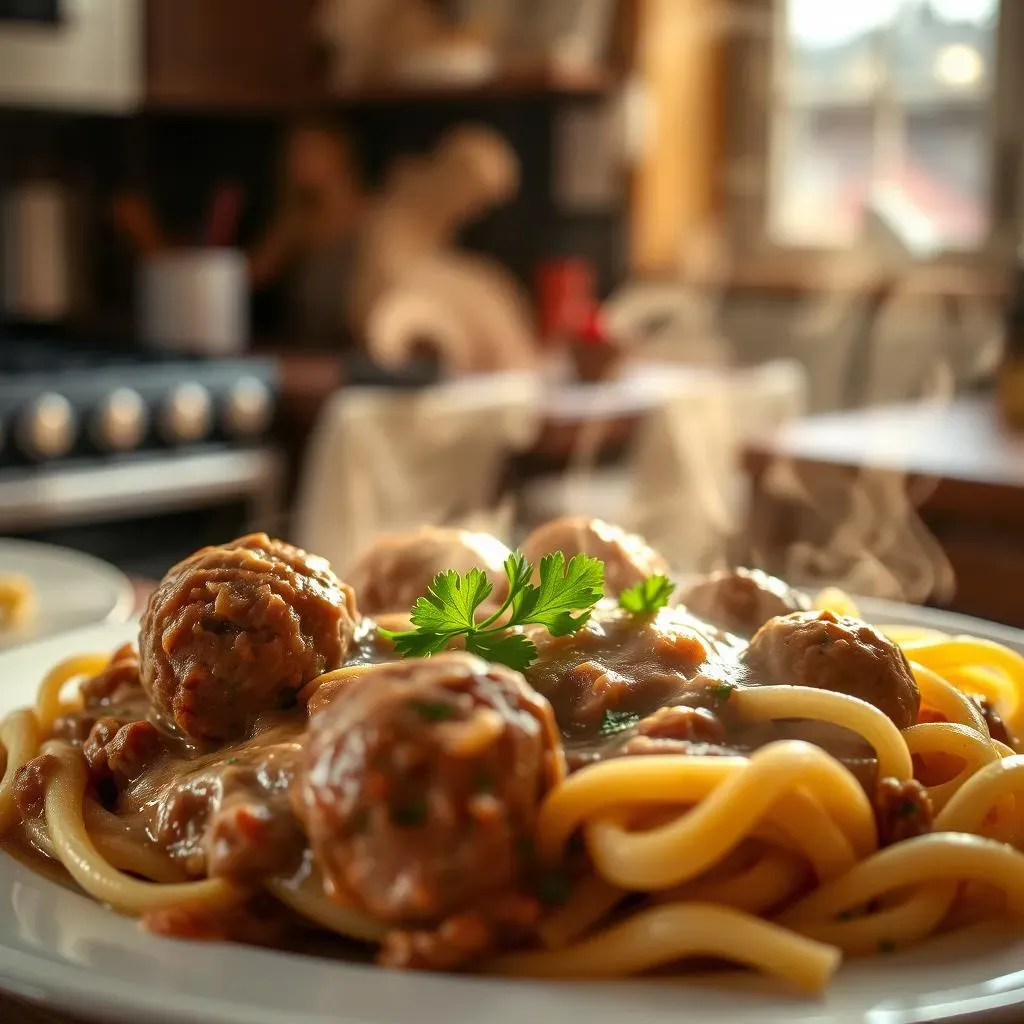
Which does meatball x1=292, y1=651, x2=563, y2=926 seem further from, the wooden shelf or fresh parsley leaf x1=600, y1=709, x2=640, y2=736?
the wooden shelf

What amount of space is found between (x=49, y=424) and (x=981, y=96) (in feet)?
10.6

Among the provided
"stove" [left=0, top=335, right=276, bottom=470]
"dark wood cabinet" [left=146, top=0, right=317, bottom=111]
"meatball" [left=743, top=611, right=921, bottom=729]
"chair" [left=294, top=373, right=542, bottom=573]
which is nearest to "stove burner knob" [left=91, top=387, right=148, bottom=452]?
"stove" [left=0, top=335, right=276, bottom=470]

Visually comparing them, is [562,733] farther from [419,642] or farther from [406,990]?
[406,990]

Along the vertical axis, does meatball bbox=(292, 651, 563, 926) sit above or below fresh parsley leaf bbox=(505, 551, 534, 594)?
below

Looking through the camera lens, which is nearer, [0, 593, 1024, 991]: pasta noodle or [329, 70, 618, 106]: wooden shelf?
[0, 593, 1024, 991]: pasta noodle

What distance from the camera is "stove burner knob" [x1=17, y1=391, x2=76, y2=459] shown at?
3697 mm

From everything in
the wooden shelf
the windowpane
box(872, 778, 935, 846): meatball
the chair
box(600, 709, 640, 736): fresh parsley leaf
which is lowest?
the chair

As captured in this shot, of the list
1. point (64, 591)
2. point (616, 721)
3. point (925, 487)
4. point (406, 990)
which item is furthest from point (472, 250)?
point (406, 990)

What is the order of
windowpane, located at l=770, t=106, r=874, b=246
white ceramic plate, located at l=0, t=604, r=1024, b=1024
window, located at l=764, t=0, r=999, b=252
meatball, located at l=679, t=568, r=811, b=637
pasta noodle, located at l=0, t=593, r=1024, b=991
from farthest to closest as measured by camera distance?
windowpane, located at l=770, t=106, r=874, b=246, window, located at l=764, t=0, r=999, b=252, meatball, located at l=679, t=568, r=811, b=637, pasta noodle, located at l=0, t=593, r=1024, b=991, white ceramic plate, located at l=0, t=604, r=1024, b=1024

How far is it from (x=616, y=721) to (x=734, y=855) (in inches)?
5.3

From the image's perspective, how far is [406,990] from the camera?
85 centimetres

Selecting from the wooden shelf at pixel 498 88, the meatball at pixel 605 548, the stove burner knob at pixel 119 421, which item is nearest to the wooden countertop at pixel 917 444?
the meatball at pixel 605 548

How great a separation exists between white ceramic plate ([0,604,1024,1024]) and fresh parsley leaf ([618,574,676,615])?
0.39 metres

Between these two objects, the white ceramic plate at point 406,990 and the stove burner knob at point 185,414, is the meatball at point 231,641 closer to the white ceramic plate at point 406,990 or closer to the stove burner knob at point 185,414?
the white ceramic plate at point 406,990
